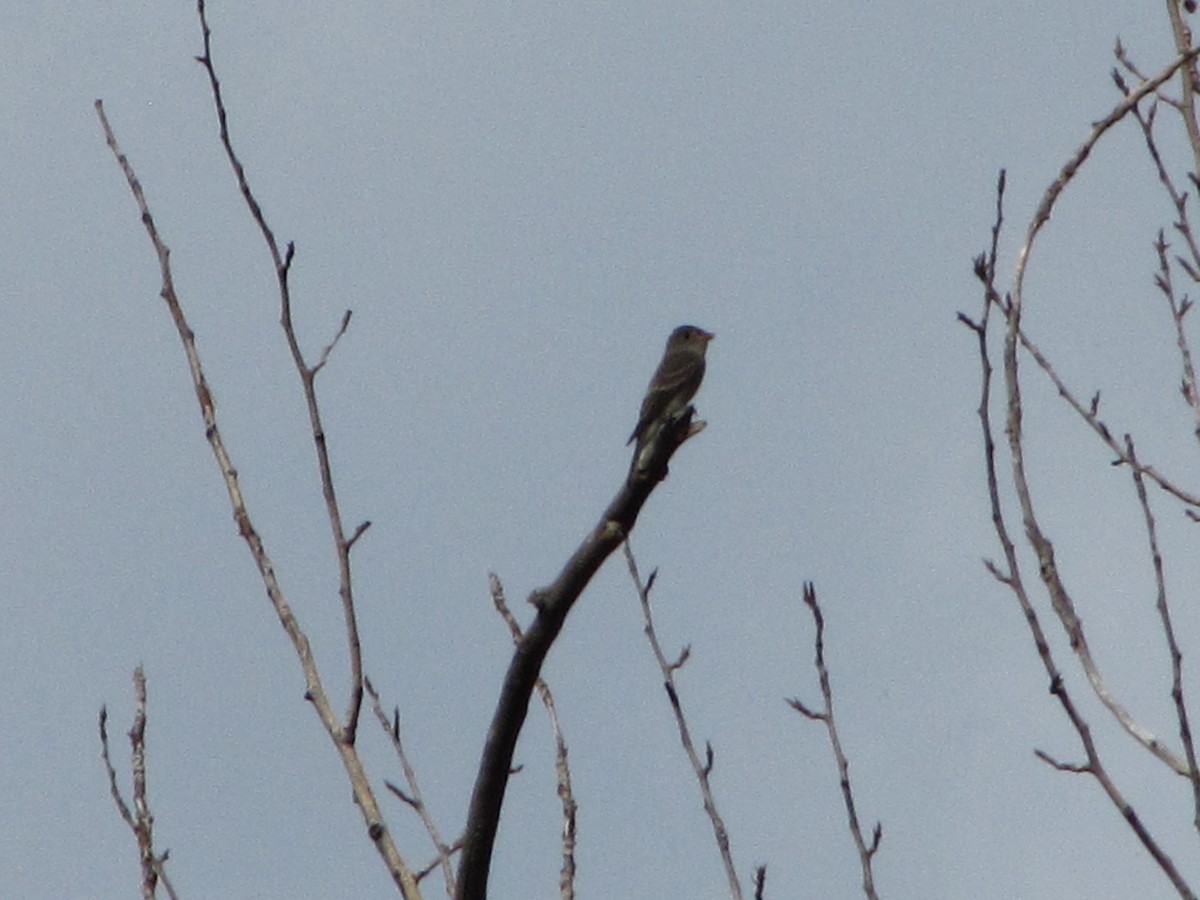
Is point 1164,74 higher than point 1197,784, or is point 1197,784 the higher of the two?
point 1164,74

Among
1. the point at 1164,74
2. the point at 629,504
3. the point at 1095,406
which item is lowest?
the point at 629,504

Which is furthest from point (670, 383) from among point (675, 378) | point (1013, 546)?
point (1013, 546)

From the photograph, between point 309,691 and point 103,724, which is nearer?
point 309,691

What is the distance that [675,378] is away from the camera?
903 cm

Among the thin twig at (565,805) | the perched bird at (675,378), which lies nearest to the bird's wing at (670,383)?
the perched bird at (675,378)

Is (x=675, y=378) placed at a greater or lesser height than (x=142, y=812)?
greater

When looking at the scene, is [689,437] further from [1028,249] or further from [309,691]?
[309,691]

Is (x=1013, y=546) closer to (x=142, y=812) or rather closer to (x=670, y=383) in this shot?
(x=142, y=812)

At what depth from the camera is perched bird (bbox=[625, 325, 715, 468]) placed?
8.48 meters

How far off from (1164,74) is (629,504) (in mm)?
1441

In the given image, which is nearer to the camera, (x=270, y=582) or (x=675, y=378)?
(x=270, y=582)

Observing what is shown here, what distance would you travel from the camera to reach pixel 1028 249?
3.83 meters

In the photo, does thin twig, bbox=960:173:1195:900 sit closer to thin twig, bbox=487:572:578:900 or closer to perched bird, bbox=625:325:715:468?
thin twig, bbox=487:572:578:900

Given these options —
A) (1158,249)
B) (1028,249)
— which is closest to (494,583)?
(1028,249)
